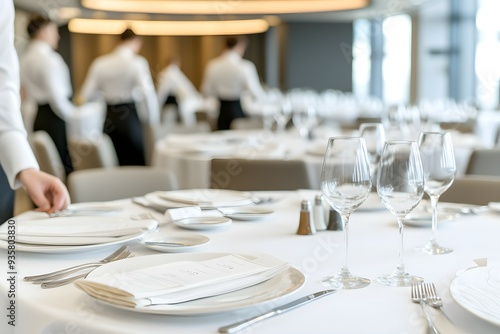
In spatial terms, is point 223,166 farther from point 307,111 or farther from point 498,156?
point 307,111

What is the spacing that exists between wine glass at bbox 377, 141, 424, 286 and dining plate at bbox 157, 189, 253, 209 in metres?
0.77

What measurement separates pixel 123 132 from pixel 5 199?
5244mm

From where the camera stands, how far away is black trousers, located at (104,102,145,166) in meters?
7.37

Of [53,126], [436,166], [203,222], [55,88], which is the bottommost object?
[53,126]

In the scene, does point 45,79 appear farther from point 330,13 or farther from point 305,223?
point 330,13

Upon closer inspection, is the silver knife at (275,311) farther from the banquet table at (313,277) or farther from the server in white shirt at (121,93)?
the server in white shirt at (121,93)

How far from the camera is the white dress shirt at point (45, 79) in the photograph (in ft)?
22.1

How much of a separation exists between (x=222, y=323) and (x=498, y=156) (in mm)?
2483

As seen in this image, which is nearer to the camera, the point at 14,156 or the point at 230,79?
the point at 14,156

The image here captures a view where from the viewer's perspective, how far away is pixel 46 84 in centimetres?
677

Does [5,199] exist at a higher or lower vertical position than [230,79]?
lower

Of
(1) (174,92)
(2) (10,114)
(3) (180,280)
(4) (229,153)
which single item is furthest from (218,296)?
(1) (174,92)

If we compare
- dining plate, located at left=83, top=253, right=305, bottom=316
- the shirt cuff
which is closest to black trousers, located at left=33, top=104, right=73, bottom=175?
the shirt cuff

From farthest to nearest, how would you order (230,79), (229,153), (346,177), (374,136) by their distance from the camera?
1. (230,79)
2. (229,153)
3. (374,136)
4. (346,177)
